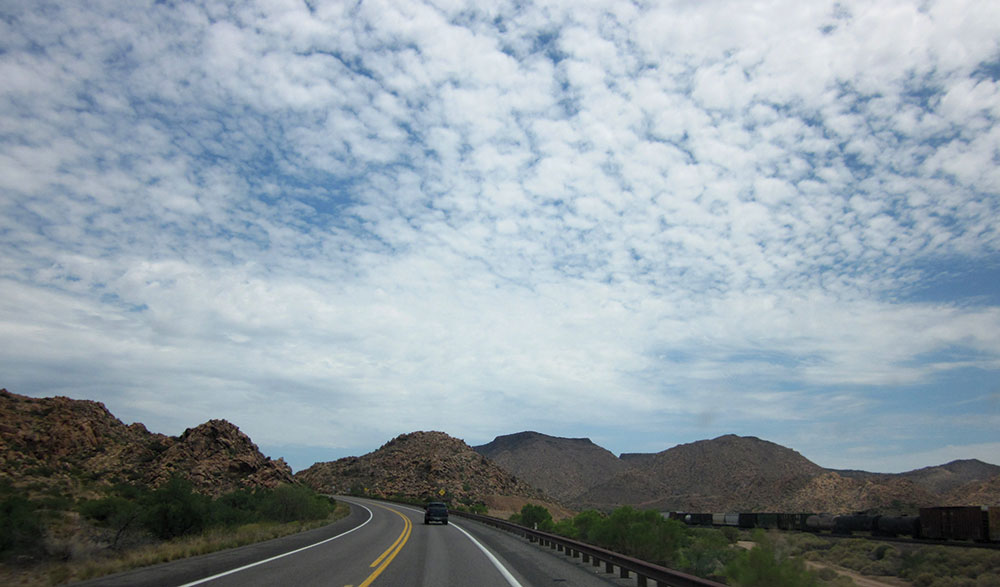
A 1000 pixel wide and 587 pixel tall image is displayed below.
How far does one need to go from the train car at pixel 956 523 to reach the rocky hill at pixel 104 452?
164ft

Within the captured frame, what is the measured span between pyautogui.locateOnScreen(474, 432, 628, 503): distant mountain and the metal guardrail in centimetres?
13065

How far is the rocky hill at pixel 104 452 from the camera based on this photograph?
45.3m

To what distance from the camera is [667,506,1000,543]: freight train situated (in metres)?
31.8

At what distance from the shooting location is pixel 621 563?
14.3 metres

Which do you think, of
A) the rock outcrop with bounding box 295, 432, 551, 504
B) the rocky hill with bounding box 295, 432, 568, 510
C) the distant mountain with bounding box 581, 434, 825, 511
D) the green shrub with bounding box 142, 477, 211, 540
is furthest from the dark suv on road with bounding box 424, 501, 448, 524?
the distant mountain with bounding box 581, 434, 825, 511

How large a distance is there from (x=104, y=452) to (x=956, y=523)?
6208cm

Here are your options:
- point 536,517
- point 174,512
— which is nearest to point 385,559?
point 174,512

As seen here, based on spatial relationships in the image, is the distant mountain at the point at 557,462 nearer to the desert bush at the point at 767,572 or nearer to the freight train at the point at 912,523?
the freight train at the point at 912,523

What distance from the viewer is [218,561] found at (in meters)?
16.3

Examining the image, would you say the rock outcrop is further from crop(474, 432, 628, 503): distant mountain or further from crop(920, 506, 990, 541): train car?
crop(920, 506, 990, 541): train car

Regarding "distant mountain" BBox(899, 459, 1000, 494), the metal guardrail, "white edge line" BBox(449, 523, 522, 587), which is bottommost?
"white edge line" BBox(449, 523, 522, 587)

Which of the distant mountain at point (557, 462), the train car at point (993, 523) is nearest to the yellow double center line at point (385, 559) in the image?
the train car at point (993, 523)

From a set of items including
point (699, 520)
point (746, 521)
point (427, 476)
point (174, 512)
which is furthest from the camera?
point (427, 476)

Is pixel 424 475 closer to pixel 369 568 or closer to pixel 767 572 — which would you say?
pixel 369 568
